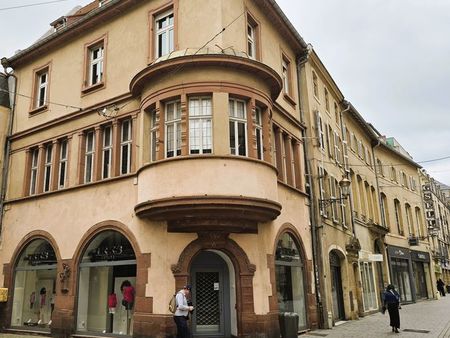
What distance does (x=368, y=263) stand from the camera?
23.8 meters

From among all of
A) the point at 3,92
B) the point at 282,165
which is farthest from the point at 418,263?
the point at 3,92

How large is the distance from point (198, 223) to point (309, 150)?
25.6ft

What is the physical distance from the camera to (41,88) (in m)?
18.5

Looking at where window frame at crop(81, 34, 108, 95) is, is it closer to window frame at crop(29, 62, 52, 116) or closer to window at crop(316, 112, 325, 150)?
window frame at crop(29, 62, 52, 116)

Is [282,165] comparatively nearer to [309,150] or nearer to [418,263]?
[309,150]

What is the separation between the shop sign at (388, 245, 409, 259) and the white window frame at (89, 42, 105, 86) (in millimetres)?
21352

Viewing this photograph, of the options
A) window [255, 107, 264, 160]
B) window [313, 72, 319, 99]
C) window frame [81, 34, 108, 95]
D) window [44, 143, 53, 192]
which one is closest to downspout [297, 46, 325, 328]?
window [313, 72, 319, 99]

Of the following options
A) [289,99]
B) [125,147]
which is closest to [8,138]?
[125,147]

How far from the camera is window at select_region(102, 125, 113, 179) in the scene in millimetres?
14992

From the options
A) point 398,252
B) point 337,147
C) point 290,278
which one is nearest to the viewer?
point 290,278

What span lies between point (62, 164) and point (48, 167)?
905 mm

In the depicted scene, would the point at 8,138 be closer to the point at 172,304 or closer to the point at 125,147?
the point at 125,147

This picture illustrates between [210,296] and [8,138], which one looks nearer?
[210,296]

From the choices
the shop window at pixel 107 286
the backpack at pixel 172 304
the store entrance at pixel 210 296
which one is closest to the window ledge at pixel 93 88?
the shop window at pixel 107 286
